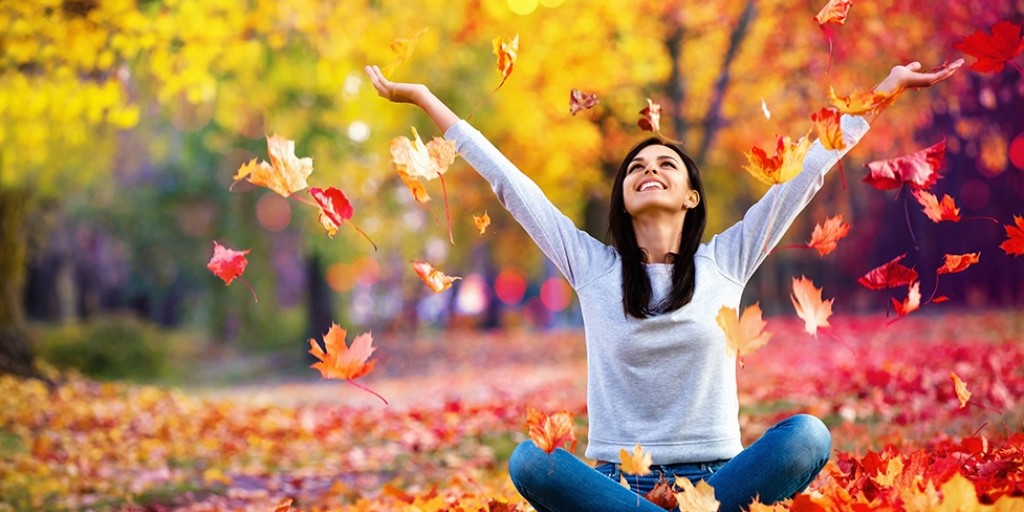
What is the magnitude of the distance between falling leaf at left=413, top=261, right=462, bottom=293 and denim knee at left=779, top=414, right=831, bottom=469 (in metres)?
1.02

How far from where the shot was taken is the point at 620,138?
15.8 metres

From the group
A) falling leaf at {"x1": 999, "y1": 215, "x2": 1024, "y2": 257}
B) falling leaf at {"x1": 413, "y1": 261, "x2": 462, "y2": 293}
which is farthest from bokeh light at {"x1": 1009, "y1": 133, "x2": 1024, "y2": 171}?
falling leaf at {"x1": 413, "y1": 261, "x2": 462, "y2": 293}

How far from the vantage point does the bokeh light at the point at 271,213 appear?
18.0 metres

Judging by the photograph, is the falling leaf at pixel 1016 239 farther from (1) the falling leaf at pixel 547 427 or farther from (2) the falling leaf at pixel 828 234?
(1) the falling leaf at pixel 547 427

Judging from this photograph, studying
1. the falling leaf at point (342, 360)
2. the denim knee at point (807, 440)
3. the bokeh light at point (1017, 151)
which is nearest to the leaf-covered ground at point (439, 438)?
the denim knee at point (807, 440)

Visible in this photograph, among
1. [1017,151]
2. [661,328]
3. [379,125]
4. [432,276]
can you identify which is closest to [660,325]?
[661,328]

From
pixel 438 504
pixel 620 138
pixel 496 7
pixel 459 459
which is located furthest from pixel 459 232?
pixel 438 504

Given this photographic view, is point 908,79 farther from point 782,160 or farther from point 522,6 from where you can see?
point 522,6

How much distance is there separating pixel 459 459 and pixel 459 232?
17.7m

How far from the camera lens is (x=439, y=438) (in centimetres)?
683

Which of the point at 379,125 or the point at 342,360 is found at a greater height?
the point at 342,360

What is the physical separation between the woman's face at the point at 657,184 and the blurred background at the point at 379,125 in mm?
813

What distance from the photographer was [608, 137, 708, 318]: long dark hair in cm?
288

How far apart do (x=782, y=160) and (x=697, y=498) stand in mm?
886
